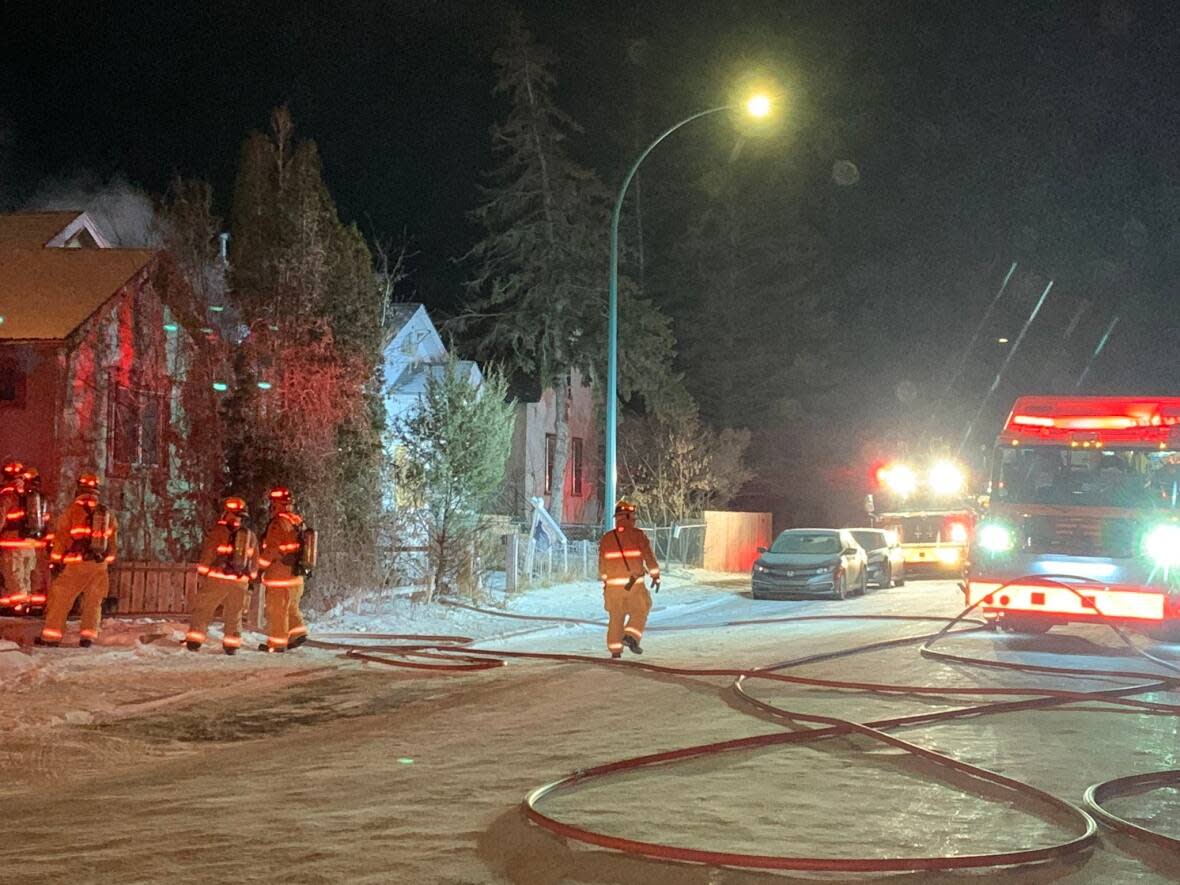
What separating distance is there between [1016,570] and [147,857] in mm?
11718

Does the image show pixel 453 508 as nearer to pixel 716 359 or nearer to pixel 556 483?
pixel 556 483

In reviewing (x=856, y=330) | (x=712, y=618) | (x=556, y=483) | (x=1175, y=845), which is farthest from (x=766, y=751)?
(x=856, y=330)

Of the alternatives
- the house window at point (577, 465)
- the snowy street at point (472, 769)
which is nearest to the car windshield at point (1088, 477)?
the snowy street at point (472, 769)

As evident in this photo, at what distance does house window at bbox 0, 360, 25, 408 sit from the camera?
58.4 feet

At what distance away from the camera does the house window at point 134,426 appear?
1805 centimetres

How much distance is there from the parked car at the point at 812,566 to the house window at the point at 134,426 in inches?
444

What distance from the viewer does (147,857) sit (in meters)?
5.98

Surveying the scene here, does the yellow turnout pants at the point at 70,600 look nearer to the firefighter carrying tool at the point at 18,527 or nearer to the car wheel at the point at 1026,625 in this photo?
the firefighter carrying tool at the point at 18,527

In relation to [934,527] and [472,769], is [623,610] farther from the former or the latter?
[934,527]

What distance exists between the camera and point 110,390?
18.1 meters

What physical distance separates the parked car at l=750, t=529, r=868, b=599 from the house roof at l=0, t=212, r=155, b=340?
12305 millimetres

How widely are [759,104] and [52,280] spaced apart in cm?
1093

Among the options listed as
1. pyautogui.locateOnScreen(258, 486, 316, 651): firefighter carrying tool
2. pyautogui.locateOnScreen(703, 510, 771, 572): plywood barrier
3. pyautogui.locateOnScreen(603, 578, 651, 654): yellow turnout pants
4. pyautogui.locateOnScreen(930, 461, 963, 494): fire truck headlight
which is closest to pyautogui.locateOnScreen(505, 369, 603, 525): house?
pyautogui.locateOnScreen(703, 510, 771, 572): plywood barrier

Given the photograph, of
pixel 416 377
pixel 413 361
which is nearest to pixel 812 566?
pixel 416 377
